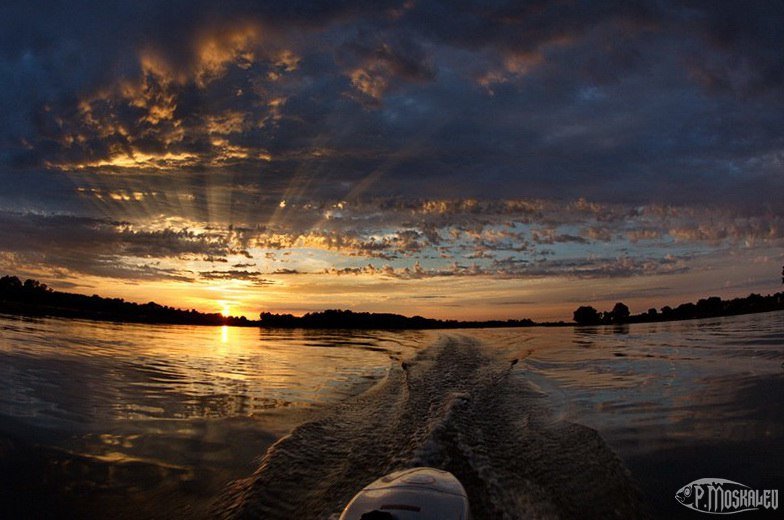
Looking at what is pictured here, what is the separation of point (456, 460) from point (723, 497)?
12.3 feet

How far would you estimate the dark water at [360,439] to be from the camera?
5.54 meters

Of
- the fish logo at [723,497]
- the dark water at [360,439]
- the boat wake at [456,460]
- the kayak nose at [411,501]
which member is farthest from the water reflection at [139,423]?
the fish logo at [723,497]

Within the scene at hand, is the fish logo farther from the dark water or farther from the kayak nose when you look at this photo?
the kayak nose

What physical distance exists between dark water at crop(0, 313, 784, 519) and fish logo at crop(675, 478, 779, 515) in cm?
15

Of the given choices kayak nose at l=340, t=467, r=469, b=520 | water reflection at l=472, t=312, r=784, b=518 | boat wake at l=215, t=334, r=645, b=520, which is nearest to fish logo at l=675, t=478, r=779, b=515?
water reflection at l=472, t=312, r=784, b=518

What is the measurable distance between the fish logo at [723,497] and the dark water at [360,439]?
0.15 m

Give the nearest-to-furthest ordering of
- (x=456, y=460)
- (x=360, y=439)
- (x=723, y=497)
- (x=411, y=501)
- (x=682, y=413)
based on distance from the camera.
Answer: (x=411, y=501) < (x=723, y=497) < (x=456, y=460) < (x=360, y=439) < (x=682, y=413)

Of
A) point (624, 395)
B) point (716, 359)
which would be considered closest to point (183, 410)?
point (624, 395)

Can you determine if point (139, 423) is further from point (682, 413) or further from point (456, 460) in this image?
point (682, 413)

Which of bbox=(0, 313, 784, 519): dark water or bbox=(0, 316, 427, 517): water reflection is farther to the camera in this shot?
bbox=(0, 316, 427, 517): water reflection

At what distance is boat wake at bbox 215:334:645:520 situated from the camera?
18.1ft

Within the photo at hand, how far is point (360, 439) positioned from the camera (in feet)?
27.6

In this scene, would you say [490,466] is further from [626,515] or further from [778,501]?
[778,501]

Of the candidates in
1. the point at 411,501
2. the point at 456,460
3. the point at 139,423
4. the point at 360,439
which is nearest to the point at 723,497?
the point at 456,460
